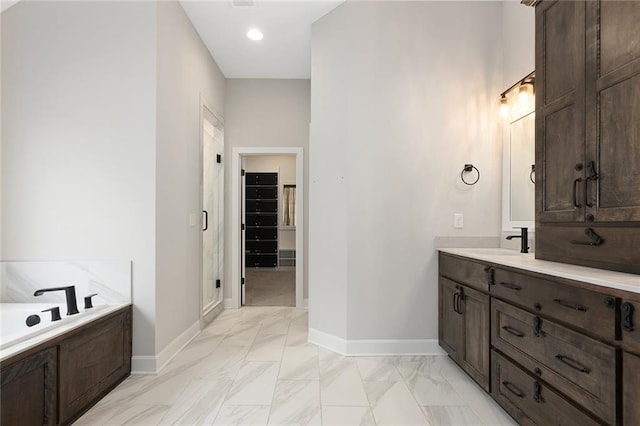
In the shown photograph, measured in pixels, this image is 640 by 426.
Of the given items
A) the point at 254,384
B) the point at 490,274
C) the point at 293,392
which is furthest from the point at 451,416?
the point at 254,384

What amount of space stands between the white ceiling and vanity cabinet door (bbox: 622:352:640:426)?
9.94 feet

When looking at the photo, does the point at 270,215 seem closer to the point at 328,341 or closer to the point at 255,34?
the point at 255,34

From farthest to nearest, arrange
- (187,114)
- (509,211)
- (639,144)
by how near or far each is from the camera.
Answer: (187,114)
(509,211)
(639,144)

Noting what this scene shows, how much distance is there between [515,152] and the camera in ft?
8.96

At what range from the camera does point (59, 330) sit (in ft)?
6.09

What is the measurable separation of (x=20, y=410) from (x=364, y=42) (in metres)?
3.20

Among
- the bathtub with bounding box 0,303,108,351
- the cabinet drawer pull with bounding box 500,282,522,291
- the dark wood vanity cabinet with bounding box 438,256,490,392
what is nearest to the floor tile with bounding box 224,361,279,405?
the bathtub with bounding box 0,303,108,351

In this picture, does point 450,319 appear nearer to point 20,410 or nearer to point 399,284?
point 399,284

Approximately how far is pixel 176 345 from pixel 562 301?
2.73m

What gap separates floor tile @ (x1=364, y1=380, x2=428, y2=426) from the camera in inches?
75.3

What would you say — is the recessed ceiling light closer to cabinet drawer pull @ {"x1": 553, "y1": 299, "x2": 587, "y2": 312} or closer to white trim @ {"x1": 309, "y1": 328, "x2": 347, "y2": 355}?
white trim @ {"x1": 309, "y1": 328, "x2": 347, "y2": 355}

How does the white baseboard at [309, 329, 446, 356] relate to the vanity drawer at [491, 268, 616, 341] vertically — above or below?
below

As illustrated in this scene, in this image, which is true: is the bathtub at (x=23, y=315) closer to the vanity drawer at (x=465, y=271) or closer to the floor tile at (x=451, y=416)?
the floor tile at (x=451, y=416)

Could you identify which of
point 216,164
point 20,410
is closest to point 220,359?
point 20,410
